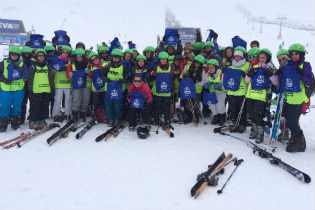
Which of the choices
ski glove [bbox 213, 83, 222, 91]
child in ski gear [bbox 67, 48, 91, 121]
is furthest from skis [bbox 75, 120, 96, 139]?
ski glove [bbox 213, 83, 222, 91]

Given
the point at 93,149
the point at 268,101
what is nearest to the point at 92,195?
the point at 93,149

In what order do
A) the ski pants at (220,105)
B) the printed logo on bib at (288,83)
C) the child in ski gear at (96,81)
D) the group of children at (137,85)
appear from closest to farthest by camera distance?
the printed logo on bib at (288,83)
the group of children at (137,85)
the child in ski gear at (96,81)
the ski pants at (220,105)

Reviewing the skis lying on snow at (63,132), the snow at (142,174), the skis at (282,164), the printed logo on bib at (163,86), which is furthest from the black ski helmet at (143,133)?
the skis at (282,164)

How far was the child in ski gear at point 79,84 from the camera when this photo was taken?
6.75 metres

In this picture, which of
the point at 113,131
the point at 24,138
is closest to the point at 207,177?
the point at 113,131

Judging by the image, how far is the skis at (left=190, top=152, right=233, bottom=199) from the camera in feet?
11.8

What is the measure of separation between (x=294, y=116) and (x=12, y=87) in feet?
21.7

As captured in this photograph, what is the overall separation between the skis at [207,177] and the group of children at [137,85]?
1.64 meters

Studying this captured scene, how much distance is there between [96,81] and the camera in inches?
267

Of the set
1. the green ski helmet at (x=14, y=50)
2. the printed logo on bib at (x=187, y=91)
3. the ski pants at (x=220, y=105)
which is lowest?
the ski pants at (x=220, y=105)

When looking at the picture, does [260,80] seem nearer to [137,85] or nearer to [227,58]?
[227,58]

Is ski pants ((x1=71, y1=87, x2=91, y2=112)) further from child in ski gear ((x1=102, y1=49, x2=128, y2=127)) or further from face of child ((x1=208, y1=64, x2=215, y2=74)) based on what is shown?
face of child ((x1=208, y1=64, x2=215, y2=74))

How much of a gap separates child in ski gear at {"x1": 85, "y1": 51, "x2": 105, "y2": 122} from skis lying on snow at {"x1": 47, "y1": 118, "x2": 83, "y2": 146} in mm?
578

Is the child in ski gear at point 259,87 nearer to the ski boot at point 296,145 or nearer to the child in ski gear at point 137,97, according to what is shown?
the ski boot at point 296,145
